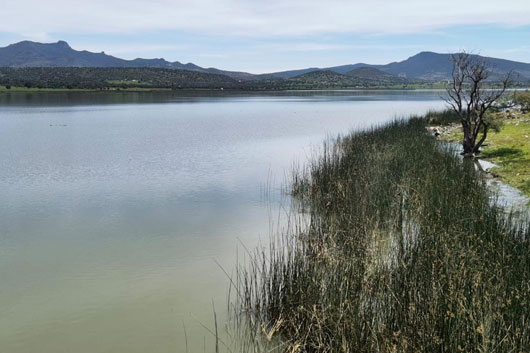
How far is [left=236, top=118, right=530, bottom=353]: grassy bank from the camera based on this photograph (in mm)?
3795

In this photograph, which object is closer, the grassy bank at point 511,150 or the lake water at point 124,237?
the lake water at point 124,237

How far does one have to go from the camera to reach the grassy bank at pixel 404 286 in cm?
379

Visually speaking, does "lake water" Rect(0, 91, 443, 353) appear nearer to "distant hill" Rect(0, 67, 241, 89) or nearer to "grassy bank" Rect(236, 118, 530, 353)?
"grassy bank" Rect(236, 118, 530, 353)

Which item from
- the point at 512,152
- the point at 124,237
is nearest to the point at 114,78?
the point at 512,152

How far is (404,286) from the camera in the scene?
4.70 metres

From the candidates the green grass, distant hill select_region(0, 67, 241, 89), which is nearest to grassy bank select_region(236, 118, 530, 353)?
the green grass

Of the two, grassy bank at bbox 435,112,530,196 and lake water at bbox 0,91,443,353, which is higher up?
grassy bank at bbox 435,112,530,196

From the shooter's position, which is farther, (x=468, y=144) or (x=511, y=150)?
(x=468, y=144)

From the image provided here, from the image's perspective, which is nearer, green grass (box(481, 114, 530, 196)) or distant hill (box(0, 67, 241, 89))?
green grass (box(481, 114, 530, 196))

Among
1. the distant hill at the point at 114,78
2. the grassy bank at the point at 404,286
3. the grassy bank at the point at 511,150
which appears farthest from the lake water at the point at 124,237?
the distant hill at the point at 114,78

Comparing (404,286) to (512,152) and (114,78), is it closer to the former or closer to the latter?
(512,152)

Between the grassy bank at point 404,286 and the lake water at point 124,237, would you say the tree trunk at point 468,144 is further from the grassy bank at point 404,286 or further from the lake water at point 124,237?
the grassy bank at point 404,286

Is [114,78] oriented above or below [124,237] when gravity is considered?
above

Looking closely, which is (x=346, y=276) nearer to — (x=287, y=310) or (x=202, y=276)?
(x=287, y=310)
